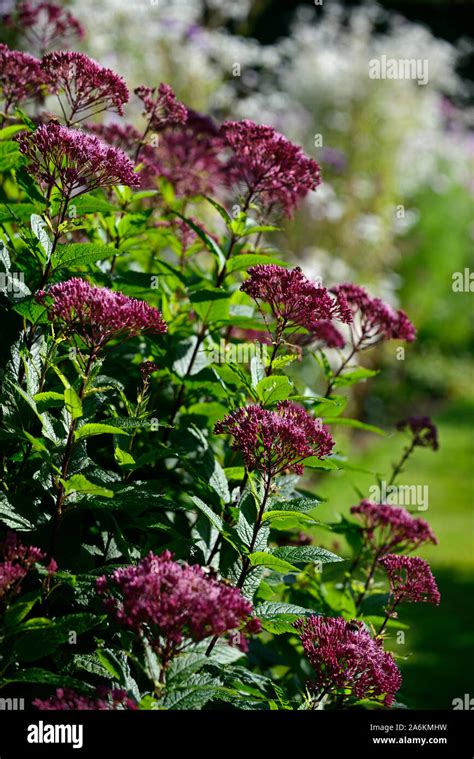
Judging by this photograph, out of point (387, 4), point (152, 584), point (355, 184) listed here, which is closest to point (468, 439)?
point (355, 184)

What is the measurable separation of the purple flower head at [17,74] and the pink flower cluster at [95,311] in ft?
2.26

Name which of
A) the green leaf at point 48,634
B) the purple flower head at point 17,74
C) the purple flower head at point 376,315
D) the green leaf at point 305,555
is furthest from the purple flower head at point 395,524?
the purple flower head at point 17,74

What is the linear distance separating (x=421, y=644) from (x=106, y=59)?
4841mm

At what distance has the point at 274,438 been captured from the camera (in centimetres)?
154

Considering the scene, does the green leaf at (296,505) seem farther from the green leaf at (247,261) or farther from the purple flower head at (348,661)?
the green leaf at (247,261)

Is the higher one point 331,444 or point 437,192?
point 437,192

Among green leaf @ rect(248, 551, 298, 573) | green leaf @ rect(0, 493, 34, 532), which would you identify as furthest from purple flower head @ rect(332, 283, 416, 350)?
green leaf @ rect(0, 493, 34, 532)

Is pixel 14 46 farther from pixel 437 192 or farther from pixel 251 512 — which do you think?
pixel 437 192

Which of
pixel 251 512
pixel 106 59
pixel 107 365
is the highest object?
pixel 106 59

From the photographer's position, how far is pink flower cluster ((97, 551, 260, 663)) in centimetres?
127

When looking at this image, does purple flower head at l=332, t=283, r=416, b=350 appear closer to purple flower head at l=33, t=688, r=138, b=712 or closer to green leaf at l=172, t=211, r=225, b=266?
green leaf at l=172, t=211, r=225, b=266

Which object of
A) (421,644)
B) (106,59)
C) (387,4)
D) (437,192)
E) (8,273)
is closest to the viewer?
(8,273)

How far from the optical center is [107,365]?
193 centimetres

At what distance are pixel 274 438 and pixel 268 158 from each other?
774 millimetres
